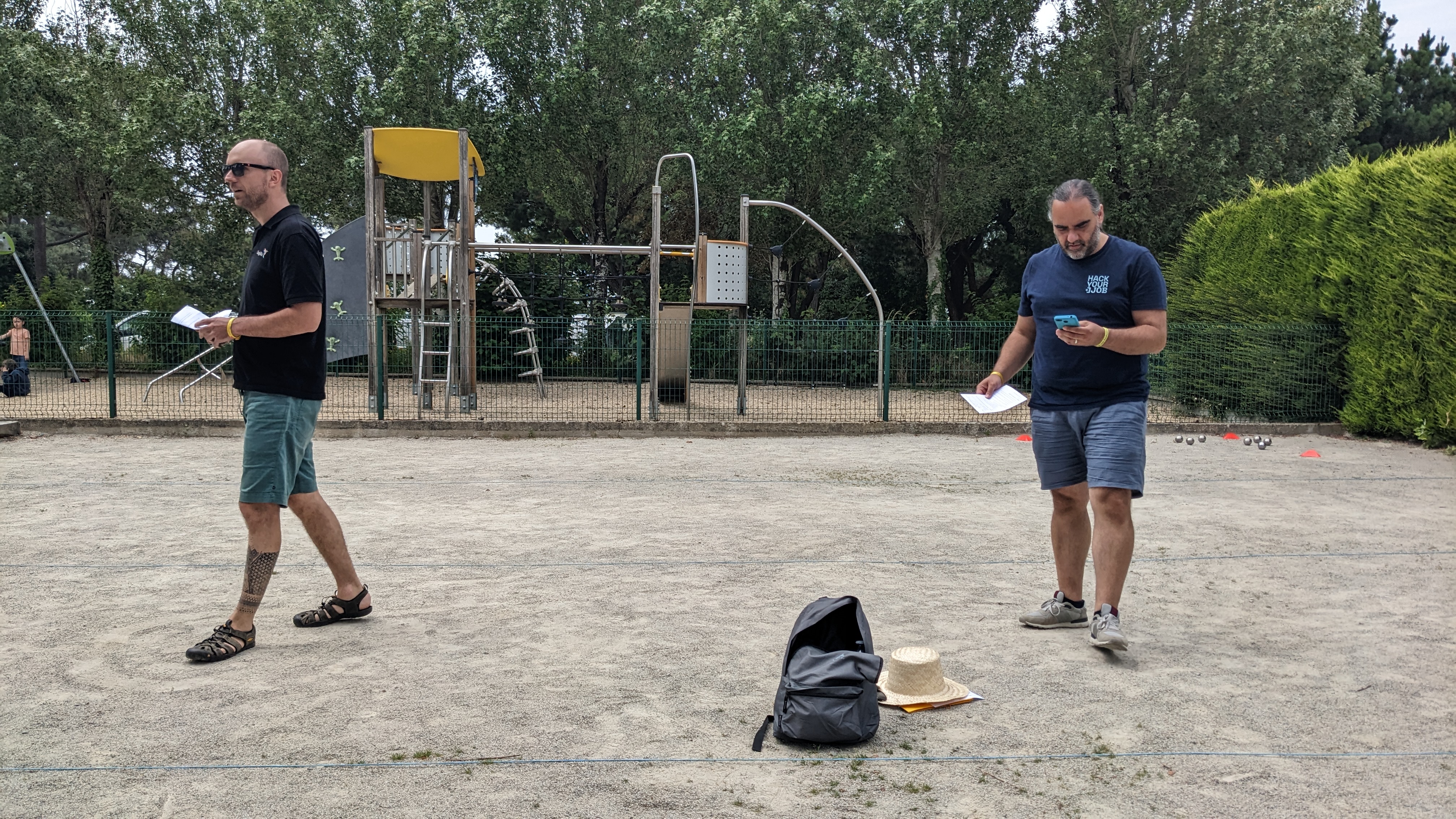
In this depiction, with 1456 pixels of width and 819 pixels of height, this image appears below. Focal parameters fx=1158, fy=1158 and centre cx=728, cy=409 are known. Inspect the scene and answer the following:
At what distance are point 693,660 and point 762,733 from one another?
35.3 inches

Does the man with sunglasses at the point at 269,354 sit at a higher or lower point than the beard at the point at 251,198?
lower

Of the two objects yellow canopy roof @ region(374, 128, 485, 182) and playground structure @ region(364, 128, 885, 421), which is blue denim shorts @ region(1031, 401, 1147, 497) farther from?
yellow canopy roof @ region(374, 128, 485, 182)

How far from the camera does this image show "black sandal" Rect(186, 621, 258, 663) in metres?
4.36

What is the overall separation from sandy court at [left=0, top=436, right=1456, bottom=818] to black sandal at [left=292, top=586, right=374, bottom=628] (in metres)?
0.05

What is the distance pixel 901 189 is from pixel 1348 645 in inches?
877

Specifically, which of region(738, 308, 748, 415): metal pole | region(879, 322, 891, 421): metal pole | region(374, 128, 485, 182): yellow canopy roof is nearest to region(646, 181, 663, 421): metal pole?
region(738, 308, 748, 415): metal pole

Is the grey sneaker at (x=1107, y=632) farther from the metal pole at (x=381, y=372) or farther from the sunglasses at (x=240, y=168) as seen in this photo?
the metal pole at (x=381, y=372)

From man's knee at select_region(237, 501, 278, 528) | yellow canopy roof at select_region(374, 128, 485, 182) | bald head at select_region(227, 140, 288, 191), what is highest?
yellow canopy roof at select_region(374, 128, 485, 182)

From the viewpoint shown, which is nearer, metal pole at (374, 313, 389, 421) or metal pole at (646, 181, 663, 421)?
metal pole at (374, 313, 389, 421)

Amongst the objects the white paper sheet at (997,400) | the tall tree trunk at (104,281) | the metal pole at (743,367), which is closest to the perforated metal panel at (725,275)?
the metal pole at (743,367)

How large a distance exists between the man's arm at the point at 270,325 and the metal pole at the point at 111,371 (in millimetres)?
11286

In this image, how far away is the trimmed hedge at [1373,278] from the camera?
40.9 feet

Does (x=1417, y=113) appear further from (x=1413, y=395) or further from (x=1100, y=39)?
(x=1413, y=395)

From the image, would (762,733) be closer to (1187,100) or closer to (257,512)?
(257,512)
